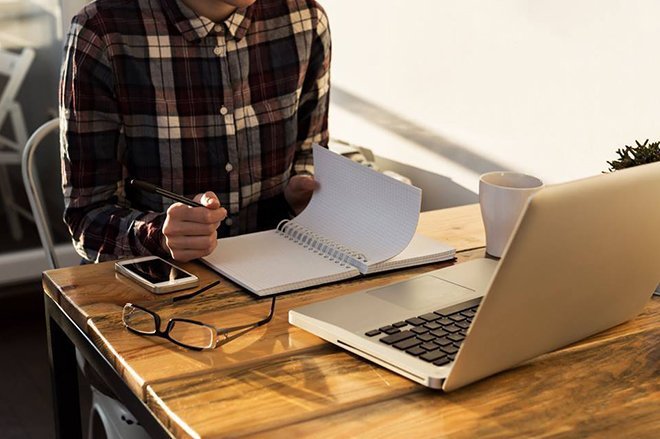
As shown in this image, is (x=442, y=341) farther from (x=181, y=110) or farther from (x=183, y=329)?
(x=181, y=110)

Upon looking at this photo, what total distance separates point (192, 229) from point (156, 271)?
0.08m

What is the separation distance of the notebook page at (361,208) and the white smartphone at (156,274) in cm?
24

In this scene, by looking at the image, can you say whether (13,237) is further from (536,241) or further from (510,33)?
(536,241)

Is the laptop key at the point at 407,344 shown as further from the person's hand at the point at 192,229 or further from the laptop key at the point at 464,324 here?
the person's hand at the point at 192,229

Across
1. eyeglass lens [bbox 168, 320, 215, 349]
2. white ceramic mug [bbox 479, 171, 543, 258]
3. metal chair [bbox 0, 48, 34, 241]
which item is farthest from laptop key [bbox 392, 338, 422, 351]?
metal chair [bbox 0, 48, 34, 241]

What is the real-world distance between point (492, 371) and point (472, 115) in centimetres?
120

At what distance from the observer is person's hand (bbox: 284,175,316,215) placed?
64.1 inches

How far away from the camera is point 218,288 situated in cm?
124

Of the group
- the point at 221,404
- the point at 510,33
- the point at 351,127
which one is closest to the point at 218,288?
the point at 221,404

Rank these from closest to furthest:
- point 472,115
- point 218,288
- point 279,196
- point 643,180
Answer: point 643,180 < point 218,288 < point 279,196 < point 472,115

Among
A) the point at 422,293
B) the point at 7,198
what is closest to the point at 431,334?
the point at 422,293

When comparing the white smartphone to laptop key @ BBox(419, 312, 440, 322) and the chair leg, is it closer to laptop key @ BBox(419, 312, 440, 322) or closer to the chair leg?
laptop key @ BBox(419, 312, 440, 322)

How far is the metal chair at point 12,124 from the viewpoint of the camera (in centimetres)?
336

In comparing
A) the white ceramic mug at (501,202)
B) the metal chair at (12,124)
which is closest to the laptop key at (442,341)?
the white ceramic mug at (501,202)
